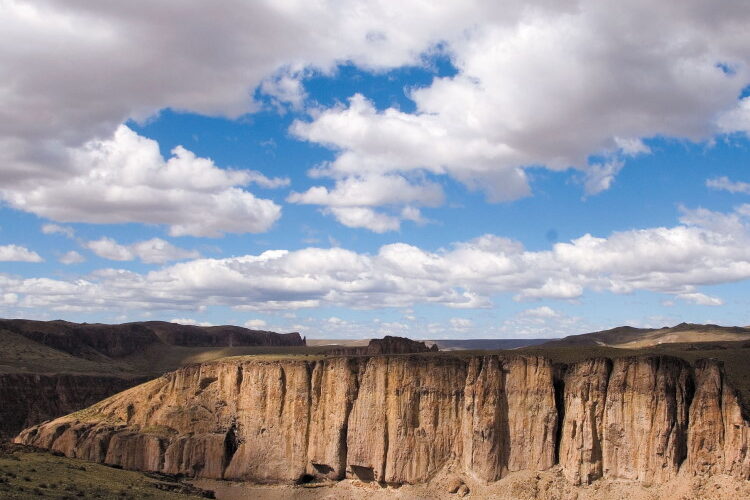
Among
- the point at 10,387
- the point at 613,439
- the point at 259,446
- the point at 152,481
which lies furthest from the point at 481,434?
the point at 10,387

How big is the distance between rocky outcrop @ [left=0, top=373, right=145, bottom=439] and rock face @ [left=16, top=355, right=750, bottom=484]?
2884 centimetres

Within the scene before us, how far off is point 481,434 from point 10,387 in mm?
88012

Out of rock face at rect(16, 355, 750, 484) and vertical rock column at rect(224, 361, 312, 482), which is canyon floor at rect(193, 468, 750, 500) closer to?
rock face at rect(16, 355, 750, 484)

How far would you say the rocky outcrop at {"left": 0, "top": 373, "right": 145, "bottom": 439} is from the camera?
419ft

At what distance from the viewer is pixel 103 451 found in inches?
3740

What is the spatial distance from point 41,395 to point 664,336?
366ft

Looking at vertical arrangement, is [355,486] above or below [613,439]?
below

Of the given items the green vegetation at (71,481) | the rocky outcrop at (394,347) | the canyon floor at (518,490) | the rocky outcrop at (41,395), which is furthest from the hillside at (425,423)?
the rocky outcrop at (41,395)

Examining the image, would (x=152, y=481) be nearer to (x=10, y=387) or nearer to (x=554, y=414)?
(x=554, y=414)

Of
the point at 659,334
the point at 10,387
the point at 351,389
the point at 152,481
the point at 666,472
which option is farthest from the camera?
the point at 659,334

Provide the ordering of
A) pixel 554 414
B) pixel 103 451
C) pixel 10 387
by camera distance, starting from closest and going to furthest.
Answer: pixel 554 414 < pixel 103 451 < pixel 10 387

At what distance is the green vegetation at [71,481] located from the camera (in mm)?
64250

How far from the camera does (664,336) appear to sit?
151m

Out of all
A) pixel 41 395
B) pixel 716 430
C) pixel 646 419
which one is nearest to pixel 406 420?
pixel 646 419
